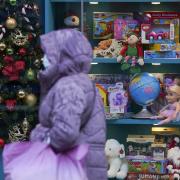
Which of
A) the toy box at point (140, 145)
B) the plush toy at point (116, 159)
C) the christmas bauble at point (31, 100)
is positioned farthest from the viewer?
the toy box at point (140, 145)

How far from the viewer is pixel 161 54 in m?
4.52

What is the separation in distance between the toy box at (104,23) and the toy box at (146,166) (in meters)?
1.11

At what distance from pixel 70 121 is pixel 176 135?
2.34 m

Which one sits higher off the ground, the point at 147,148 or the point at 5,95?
the point at 5,95

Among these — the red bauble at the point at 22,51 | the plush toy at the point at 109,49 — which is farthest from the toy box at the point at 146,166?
the red bauble at the point at 22,51

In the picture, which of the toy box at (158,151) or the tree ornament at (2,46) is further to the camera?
the toy box at (158,151)

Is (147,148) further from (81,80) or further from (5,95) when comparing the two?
(81,80)

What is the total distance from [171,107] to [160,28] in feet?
2.28

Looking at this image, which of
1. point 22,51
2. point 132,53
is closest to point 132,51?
point 132,53

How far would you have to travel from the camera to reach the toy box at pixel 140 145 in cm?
462

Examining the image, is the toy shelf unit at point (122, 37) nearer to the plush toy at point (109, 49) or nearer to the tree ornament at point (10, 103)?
the plush toy at point (109, 49)

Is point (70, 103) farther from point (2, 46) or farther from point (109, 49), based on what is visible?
point (109, 49)

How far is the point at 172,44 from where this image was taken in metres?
4.52

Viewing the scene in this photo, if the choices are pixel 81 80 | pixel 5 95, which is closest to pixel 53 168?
pixel 81 80
